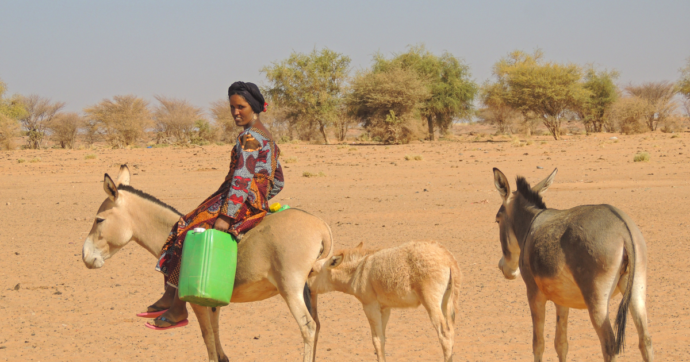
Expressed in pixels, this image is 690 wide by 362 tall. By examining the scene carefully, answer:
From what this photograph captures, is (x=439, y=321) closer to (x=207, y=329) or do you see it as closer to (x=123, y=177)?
(x=207, y=329)

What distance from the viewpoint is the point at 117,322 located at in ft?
25.5

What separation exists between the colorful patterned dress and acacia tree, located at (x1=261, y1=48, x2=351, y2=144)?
44756 millimetres

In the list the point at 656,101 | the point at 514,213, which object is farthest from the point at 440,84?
the point at 514,213

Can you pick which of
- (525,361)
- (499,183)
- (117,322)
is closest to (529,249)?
(499,183)

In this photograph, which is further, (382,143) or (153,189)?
(382,143)

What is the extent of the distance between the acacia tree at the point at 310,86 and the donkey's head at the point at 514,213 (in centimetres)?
4441

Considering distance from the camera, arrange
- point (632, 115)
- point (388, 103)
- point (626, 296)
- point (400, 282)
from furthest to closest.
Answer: point (632, 115)
point (388, 103)
point (400, 282)
point (626, 296)

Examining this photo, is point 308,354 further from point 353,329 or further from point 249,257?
point 353,329

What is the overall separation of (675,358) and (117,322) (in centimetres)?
625

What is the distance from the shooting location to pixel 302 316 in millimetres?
5023

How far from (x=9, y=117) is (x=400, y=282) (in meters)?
43.2

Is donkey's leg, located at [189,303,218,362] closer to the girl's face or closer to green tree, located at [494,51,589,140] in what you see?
the girl's face

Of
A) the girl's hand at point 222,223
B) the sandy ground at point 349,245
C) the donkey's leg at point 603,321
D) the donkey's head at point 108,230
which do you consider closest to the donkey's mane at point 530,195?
the donkey's leg at point 603,321

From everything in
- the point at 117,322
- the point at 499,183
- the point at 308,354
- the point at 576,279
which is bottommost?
the point at 117,322
